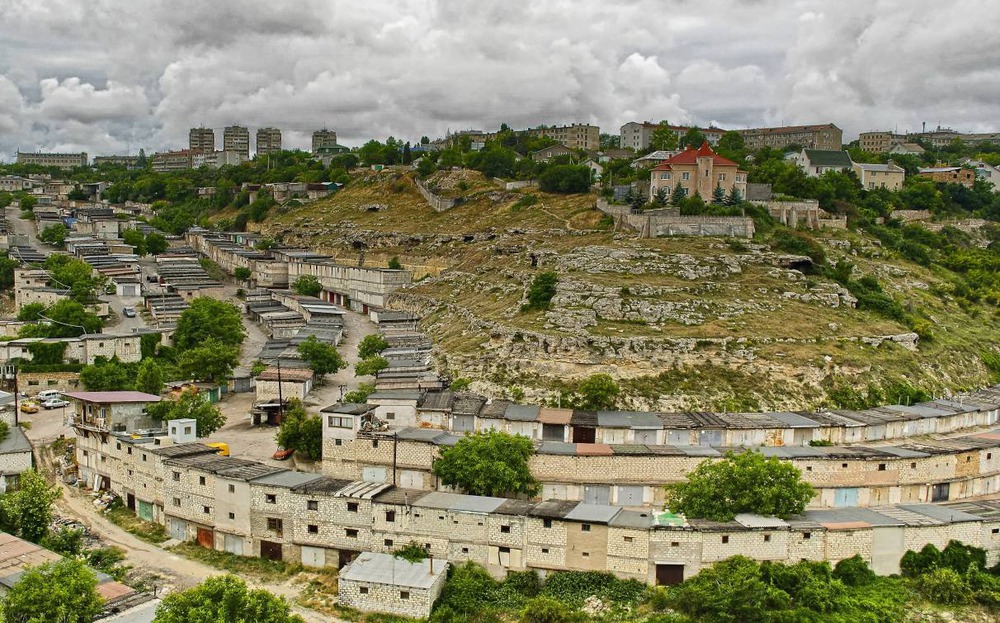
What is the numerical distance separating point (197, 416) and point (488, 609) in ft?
53.0

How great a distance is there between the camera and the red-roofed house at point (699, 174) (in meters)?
59.3

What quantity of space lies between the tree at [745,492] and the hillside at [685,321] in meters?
10.2

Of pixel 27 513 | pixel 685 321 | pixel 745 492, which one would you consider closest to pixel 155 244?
pixel 685 321

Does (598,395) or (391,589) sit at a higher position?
(598,395)

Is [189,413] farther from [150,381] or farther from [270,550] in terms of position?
[270,550]

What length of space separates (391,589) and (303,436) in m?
10.9

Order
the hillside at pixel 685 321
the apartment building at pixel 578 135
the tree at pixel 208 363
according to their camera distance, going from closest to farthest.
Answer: the hillside at pixel 685 321
the tree at pixel 208 363
the apartment building at pixel 578 135

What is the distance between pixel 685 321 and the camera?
43.1m

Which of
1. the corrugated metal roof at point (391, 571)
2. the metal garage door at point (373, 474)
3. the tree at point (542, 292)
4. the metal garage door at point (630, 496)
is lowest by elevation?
the corrugated metal roof at point (391, 571)

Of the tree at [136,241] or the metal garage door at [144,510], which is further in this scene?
the tree at [136,241]

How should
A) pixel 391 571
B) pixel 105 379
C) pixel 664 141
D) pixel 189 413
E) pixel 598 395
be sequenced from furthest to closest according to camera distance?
pixel 664 141
pixel 105 379
pixel 598 395
pixel 189 413
pixel 391 571

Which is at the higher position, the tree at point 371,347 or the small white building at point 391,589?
the tree at point 371,347

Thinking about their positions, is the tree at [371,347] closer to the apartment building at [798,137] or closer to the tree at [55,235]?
the tree at [55,235]

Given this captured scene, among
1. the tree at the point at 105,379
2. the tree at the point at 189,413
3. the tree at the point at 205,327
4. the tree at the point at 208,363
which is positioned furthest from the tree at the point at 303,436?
the tree at the point at 205,327
